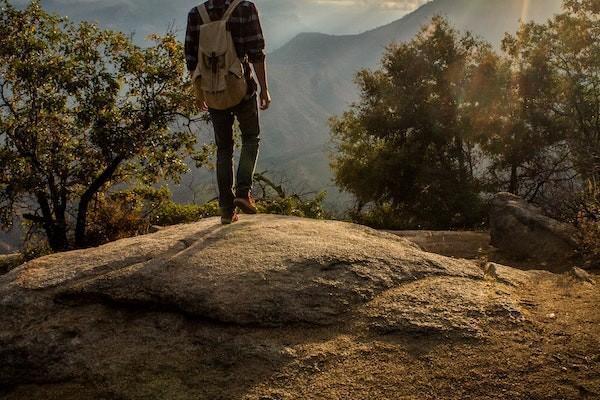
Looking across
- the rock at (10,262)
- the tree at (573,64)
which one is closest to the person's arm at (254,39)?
the rock at (10,262)

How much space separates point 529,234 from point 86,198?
517 inches

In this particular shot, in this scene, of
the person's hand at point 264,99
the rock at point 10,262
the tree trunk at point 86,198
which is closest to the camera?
the person's hand at point 264,99

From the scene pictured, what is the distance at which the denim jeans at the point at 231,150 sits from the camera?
6.33 m

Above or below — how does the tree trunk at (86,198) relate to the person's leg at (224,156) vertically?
below

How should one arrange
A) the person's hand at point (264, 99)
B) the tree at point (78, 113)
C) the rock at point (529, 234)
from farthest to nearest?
the tree at point (78, 113) → the rock at point (529, 234) → the person's hand at point (264, 99)

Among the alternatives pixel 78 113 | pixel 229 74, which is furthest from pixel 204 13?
pixel 78 113

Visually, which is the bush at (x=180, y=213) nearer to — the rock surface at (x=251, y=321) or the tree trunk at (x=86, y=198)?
the tree trunk at (x=86, y=198)

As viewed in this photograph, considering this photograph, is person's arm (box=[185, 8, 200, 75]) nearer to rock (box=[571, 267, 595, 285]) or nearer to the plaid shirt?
the plaid shirt

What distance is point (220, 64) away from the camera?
591 cm

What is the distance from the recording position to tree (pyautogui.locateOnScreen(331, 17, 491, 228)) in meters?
29.7

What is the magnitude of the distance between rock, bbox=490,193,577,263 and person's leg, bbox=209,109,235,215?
19.0 ft

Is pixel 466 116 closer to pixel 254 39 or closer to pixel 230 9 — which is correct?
pixel 254 39

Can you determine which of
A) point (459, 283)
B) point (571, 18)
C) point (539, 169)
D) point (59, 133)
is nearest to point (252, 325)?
point (459, 283)

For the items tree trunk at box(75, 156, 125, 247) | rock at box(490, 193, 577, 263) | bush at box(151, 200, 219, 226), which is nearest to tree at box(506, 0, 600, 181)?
rock at box(490, 193, 577, 263)
